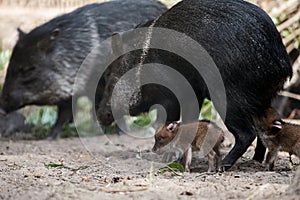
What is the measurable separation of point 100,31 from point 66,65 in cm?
68

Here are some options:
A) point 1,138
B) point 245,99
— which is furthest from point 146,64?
point 1,138

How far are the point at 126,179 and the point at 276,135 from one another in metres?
1.37

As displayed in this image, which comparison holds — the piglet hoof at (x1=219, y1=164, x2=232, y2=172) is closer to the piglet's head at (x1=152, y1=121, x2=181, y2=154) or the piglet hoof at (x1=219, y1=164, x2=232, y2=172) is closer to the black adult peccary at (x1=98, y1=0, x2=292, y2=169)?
the black adult peccary at (x1=98, y1=0, x2=292, y2=169)

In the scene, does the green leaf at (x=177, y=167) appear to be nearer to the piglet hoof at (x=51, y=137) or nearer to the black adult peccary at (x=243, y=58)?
the black adult peccary at (x=243, y=58)

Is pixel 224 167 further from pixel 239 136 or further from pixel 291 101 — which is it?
pixel 291 101

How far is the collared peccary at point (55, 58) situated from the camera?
23.9 feet

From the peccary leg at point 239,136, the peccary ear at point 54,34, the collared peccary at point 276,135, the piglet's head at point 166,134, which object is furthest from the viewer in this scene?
the peccary ear at point 54,34

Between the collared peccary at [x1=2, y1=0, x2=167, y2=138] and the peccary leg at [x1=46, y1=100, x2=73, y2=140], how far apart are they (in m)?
0.18

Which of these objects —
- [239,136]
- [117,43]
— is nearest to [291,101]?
[117,43]

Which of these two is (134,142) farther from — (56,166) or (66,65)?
(56,166)

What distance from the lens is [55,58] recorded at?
7.30m

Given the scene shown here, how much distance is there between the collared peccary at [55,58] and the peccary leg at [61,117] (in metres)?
0.18

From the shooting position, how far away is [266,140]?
171 inches

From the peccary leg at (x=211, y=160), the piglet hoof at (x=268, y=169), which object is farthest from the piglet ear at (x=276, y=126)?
the peccary leg at (x=211, y=160)
